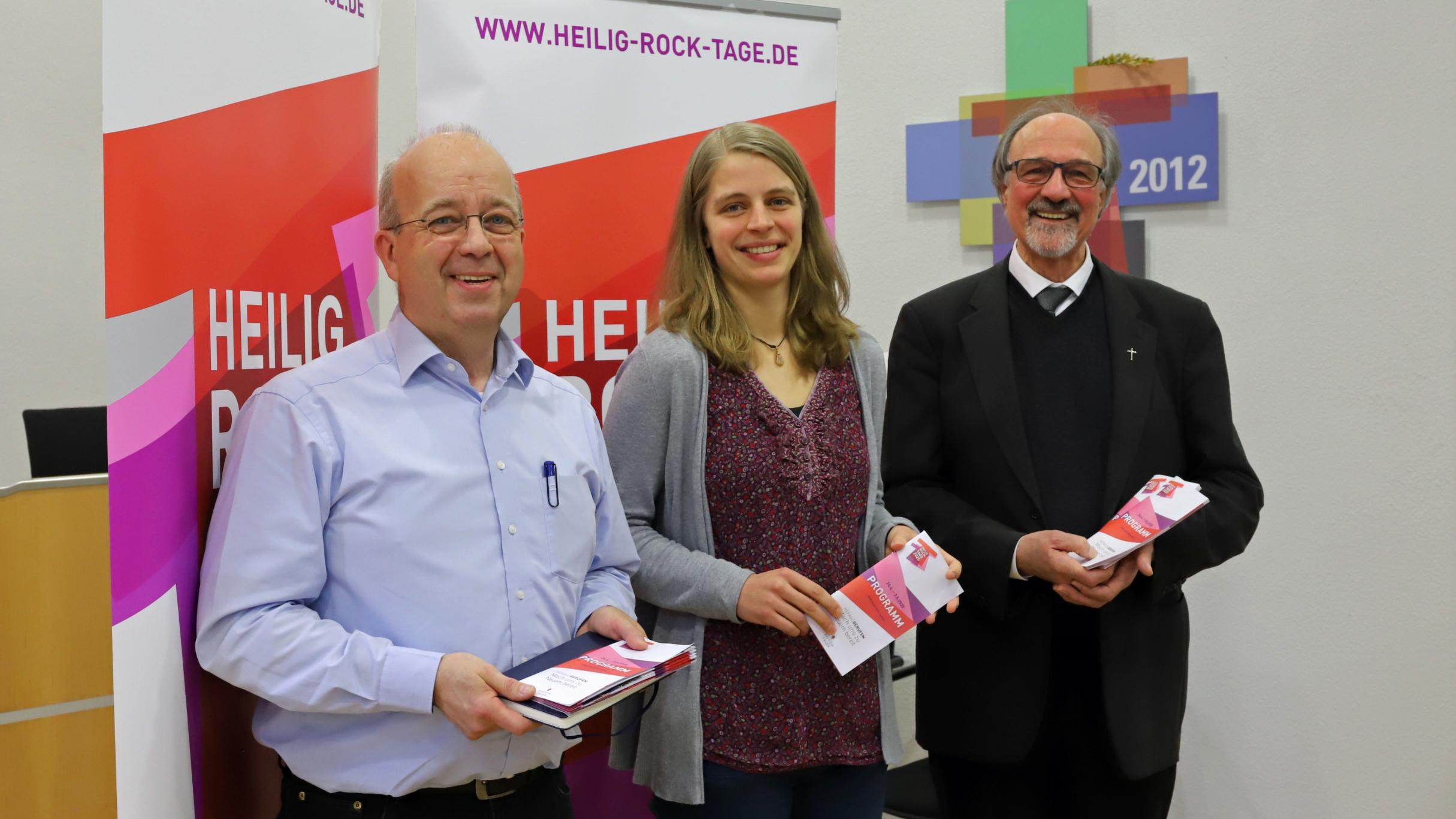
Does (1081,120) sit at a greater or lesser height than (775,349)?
greater

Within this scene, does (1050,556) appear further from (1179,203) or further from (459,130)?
(1179,203)

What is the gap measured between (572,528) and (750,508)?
368mm

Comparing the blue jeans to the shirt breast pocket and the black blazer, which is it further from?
the shirt breast pocket

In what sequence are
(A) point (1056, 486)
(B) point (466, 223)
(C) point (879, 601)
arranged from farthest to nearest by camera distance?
(A) point (1056, 486)
(C) point (879, 601)
(B) point (466, 223)

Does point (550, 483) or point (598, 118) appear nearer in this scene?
point (550, 483)

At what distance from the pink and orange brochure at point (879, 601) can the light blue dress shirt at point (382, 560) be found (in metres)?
0.48

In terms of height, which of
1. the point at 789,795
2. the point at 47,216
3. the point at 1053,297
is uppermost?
the point at 47,216

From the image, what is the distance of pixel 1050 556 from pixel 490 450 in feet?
3.35

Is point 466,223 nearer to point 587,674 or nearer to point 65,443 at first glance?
point 587,674

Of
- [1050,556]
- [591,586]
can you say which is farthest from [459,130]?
[1050,556]

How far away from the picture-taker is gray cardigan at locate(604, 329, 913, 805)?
1.97 meters

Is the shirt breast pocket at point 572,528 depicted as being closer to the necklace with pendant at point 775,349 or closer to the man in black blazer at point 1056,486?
the necklace with pendant at point 775,349

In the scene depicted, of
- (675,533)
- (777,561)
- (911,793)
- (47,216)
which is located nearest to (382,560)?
(675,533)

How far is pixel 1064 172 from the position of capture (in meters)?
2.28
